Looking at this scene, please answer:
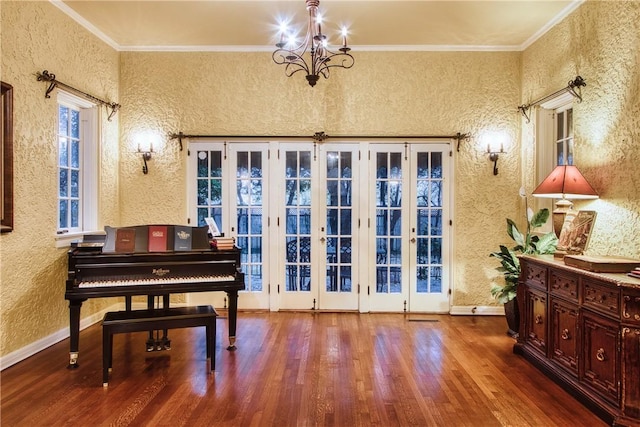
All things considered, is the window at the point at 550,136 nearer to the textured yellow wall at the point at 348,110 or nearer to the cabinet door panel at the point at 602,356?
the textured yellow wall at the point at 348,110

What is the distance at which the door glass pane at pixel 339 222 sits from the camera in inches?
214

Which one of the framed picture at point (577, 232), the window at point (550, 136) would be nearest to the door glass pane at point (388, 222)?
the window at point (550, 136)

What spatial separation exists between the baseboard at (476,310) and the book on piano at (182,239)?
11.3 feet

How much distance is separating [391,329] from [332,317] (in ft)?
2.66

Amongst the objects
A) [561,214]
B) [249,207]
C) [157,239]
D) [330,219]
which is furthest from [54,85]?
[561,214]

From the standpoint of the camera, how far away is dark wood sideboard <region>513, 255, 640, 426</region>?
2.56 m

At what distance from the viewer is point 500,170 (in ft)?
17.5

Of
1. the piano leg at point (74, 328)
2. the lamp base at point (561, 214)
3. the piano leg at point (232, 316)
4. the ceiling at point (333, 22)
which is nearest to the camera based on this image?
the piano leg at point (74, 328)

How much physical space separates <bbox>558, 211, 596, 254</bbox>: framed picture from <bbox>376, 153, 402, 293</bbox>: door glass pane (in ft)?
6.73

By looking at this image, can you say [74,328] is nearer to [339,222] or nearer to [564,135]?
[339,222]

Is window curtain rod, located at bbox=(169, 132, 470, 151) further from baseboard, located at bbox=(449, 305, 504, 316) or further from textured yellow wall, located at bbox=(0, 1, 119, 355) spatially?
baseboard, located at bbox=(449, 305, 504, 316)

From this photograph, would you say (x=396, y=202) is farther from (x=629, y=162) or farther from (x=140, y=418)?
(x=140, y=418)

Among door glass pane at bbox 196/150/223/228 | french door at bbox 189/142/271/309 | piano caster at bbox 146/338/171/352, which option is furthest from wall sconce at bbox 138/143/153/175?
piano caster at bbox 146/338/171/352

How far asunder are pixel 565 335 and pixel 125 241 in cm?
376
